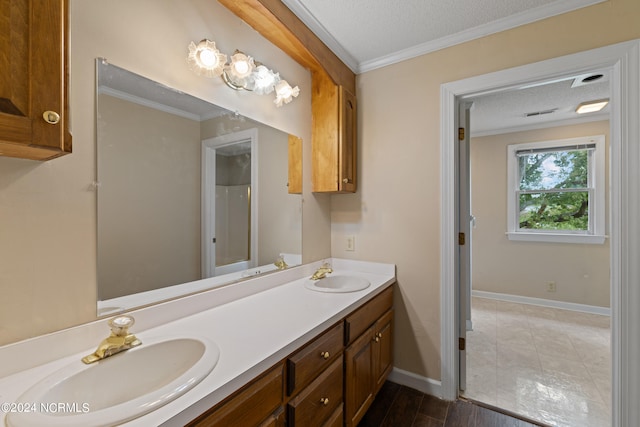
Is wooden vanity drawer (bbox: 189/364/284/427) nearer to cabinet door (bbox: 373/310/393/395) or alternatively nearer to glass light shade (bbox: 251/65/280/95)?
cabinet door (bbox: 373/310/393/395)

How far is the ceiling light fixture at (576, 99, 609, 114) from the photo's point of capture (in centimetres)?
287

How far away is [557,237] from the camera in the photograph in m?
3.51

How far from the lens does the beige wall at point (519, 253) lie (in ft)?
11.0

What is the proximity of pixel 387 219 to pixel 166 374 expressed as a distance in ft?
5.39

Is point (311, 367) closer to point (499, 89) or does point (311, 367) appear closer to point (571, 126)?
point (499, 89)

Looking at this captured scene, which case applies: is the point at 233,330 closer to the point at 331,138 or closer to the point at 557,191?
the point at 331,138

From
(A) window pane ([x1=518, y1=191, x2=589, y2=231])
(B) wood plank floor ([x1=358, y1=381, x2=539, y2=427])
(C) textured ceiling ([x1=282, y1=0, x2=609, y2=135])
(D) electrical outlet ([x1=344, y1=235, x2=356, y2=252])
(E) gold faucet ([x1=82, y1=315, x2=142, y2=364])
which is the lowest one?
(B) wood plank floor ([x1=358, y1=381, x2=539, y2=427])

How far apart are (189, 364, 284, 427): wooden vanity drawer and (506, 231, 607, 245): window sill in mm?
3943

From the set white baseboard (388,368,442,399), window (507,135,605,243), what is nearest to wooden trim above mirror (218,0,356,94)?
white baseboard (388,368,442,399)

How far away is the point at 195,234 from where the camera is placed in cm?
137

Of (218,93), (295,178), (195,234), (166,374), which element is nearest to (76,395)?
(166,374)

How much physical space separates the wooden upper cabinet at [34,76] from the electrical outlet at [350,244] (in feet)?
6.05

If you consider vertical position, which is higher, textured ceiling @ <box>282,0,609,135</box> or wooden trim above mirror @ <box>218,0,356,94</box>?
textured ceiling @ <box>282,0,609,135</box>

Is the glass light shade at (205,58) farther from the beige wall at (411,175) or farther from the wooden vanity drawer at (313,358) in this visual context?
the wooden vanity drawer at (313,358)
